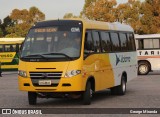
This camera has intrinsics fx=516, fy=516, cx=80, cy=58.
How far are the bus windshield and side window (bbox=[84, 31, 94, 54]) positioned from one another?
293 mm

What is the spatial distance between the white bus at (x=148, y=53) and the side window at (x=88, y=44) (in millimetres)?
17919

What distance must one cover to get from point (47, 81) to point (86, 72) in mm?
1197

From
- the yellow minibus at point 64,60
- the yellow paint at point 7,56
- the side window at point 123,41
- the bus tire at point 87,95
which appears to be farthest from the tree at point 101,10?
the bus tire at point 87,95

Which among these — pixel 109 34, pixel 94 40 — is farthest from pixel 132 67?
pixel 94 40

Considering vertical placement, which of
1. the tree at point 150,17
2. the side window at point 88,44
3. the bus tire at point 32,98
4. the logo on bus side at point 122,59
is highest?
the tree at point 150,17

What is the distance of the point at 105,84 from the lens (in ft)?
55.8

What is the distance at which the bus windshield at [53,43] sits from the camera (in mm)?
14867

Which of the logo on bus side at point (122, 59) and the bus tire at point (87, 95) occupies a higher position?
the logo on bus side at point (122, 59)

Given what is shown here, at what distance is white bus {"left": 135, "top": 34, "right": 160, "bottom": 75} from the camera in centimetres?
3334

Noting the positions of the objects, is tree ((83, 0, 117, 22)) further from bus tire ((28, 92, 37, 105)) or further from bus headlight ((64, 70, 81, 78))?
bus headlight ((64, 70, 81, 78))

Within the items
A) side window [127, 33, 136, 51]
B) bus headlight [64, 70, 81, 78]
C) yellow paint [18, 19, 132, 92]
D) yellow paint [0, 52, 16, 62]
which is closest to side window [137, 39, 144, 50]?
yellow paint [0, 52, 16, 62]

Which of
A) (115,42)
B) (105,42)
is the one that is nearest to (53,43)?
(105,42)

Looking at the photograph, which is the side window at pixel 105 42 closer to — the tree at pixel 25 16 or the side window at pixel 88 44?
the side window at pixel 88 44

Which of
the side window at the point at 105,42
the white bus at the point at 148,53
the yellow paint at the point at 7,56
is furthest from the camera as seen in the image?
the yellow paint at the point at 7,56
